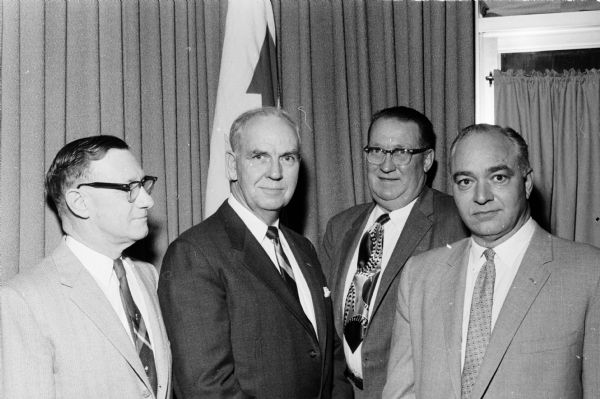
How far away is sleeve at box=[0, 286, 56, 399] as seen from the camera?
1585 mm

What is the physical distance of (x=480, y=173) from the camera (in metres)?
1.97

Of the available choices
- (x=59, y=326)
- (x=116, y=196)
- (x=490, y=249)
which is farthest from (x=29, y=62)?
(x=490, y=249)

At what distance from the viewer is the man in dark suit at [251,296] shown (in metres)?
1.84

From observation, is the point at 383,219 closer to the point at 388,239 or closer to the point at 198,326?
the point at 388,239

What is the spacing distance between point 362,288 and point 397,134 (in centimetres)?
73

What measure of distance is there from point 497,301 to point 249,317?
82cm

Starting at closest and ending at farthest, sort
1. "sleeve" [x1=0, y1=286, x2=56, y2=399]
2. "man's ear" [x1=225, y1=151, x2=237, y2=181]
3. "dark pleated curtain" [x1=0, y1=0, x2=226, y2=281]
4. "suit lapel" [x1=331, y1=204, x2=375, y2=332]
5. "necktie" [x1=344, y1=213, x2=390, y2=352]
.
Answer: "sleeve" [x1=0, y1=286, x2=56, y2=399], "man's ear" [x1=225, y1=151, x2=237, y2=181], "necktie" [x1=344, y1=213, x2=390, y2=352], "suit lapel" [x1=331, y1=204, x2=375, y2=332], "dark pleated curtain" [x1=0, y1=0, x2=226, y2=281]

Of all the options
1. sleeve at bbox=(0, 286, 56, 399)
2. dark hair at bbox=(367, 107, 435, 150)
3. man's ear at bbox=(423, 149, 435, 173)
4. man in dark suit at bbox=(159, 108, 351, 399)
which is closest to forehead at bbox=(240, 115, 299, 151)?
man in dark suit at bbox=(159, 108, 351, 399)

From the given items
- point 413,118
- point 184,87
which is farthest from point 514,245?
point 184,87

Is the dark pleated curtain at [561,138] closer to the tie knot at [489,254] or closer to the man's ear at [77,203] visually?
the tie knot at [489,254]

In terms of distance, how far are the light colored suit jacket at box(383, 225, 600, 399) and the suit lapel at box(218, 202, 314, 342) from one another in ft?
1.41

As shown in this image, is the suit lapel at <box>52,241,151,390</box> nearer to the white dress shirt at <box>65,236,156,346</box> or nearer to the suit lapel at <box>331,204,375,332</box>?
the white dress shirt at <box>65,236,156,346</box>

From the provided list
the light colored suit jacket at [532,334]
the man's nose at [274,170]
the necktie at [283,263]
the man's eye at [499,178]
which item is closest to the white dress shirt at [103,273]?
the necktie at [283,263]

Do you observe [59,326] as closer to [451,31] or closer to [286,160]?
[286,160]
